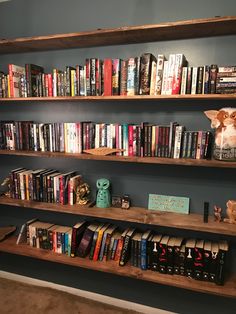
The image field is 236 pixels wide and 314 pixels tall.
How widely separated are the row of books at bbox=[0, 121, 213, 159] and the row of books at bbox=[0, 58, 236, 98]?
0.22 metres

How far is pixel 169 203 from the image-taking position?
69.8 inches

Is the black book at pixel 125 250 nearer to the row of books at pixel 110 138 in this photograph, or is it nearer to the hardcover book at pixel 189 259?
the hardcover book at pixel 189 259

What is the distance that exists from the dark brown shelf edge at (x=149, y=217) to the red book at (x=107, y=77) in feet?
2.68

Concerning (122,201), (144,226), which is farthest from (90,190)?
(144,226)

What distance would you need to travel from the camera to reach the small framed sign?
174 cm

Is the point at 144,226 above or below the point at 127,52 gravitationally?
below

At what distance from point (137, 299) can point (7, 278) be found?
1.26 metres

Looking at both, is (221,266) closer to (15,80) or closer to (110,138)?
(110,138)

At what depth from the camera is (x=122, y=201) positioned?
1.84 metres

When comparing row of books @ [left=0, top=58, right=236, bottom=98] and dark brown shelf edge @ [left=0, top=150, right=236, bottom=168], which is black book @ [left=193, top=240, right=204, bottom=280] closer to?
dark brown shelf edge @ [left=0, top=150, right=236, bottom=168]

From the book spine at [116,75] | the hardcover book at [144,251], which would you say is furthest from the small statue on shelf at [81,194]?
the book spine at [116,75]

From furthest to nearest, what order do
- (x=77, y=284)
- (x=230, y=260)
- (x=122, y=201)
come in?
(x=77, y=284) → (x=122, y=201) → (x=230, y=260)

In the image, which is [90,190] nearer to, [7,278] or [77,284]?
[77,284]

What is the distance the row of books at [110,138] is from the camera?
61.9 inches
